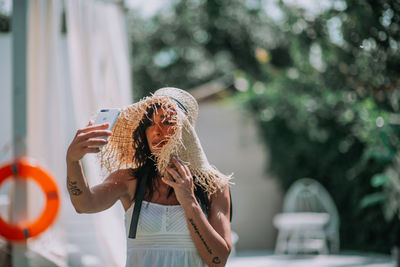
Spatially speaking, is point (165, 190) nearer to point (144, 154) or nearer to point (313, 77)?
point (144, 154)

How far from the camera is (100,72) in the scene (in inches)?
145

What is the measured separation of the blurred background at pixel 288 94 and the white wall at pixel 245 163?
0.05ft

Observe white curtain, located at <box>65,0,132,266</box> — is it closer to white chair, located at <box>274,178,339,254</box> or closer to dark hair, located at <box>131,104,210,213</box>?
dark hair, located at <box>131,104,210,213</box>

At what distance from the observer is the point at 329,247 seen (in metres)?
6.98

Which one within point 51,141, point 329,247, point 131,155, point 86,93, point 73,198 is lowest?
point 329,247

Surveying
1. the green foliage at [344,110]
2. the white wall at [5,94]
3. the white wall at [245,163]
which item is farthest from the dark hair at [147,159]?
the white wall at [245,163]

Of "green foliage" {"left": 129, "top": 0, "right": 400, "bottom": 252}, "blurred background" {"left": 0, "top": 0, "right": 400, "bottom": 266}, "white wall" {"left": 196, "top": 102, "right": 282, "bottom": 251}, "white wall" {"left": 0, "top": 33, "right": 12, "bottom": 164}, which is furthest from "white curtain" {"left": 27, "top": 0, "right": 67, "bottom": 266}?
"white wall" {"left": 196, "top": 102, "right": 282, "bottom": 251}

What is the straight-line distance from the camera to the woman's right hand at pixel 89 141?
125 cm

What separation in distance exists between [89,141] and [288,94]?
218 inches

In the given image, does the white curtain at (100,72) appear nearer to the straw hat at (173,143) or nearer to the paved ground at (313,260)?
the straw hat at (173,143)

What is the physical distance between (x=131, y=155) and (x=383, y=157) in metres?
2.99

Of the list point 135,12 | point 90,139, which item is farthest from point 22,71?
point 135,12

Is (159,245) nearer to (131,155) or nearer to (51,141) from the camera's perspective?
(131,155)

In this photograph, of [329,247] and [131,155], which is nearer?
[131,155]
